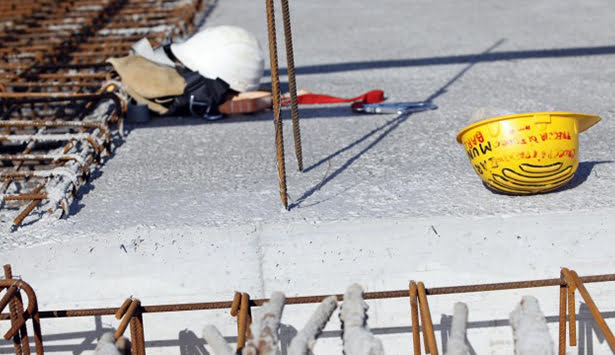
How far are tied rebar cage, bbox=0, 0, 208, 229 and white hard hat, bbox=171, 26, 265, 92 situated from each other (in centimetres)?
74

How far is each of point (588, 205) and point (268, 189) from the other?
1.87m

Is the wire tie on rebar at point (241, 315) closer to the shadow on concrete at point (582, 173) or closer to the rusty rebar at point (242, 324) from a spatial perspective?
the rusty rebar at point (242, 324)

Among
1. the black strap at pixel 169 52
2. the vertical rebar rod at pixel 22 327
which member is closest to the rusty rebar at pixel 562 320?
the vertical rebar rod at pixel 22 327

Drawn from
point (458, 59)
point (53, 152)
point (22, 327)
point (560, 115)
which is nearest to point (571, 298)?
point (560, 115)

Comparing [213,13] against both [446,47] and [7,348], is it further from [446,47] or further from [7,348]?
[7,348]

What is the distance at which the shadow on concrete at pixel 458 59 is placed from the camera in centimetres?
757

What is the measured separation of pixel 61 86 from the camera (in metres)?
7.02

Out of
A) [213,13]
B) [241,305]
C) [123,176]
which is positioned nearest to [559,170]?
[241,305]

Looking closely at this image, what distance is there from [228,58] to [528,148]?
3.16 meters

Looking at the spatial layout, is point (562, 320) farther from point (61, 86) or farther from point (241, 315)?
point (61, 86)

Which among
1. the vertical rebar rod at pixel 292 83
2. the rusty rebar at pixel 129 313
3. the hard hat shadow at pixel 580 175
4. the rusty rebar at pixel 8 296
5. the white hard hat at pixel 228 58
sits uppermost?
the white hard hat at pixel 228 58

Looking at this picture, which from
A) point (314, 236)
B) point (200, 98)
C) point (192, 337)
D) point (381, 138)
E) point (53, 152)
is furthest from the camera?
point (200, 98)

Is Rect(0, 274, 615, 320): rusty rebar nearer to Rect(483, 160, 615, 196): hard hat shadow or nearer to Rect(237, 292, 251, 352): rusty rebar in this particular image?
Rect(237, 292, 251, 352): rusty rebar

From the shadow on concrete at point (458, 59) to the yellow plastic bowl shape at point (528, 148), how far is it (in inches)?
136
